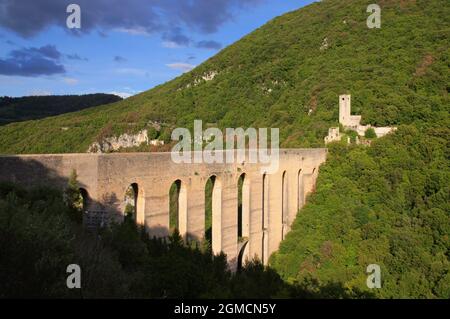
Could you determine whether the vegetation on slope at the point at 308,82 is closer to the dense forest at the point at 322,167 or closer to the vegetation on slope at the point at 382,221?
the dense forest at the point at 322,167

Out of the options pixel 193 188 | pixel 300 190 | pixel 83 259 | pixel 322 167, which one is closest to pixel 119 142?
pixel 322 167

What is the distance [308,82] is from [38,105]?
57.8 meters

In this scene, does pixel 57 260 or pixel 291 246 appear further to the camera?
pixel 291 246

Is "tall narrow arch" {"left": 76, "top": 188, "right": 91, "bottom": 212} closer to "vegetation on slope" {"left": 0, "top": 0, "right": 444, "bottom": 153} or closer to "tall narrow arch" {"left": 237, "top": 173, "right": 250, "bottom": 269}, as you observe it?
"tall narrow arch" {"left": 237, "top": 173, "right": 250, "bottom": 269}

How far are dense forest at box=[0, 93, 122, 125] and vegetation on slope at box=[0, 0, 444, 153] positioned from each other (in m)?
12.0

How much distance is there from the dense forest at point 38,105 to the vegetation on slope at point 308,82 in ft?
39.4

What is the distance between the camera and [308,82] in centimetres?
4809

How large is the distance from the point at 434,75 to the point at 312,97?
39.7 feet

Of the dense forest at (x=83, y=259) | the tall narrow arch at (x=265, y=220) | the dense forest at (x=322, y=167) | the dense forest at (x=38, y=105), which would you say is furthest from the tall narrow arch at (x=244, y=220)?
the dense forest at (x=38, y=105)

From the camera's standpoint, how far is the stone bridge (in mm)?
11484

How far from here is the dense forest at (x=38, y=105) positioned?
73688 millimetres

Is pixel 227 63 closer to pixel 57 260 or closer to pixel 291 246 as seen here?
pixel 291 246

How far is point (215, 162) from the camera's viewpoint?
17641 millimetres

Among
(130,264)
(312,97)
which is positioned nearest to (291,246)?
(130,264)
